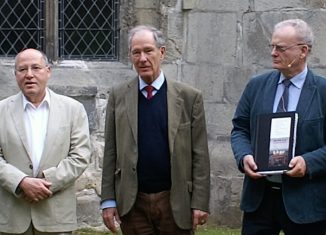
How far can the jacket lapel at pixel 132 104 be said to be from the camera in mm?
5812

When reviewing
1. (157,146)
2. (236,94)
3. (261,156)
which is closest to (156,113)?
(157,146)

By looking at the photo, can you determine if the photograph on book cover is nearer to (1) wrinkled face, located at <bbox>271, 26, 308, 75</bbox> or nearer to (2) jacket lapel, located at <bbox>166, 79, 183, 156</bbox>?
(1) wrinkled face, located at <bbox>271, 26, 308, 75</bbox>

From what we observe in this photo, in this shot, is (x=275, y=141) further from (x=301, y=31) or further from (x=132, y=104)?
(x=132, y=104)

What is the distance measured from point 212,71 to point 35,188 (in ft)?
11.5

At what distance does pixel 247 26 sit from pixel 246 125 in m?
3.19

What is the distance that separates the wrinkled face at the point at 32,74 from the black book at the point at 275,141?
134 cm

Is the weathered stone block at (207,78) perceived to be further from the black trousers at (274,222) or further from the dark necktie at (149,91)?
the black trousers at (274,222)

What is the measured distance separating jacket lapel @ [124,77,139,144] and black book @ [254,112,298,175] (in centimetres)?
72

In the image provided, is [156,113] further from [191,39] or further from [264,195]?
[191,39]

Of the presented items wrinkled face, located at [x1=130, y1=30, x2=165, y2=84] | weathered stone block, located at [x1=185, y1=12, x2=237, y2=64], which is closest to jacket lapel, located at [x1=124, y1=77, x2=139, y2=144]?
wrinkled face, located at [x1=130, y1=30, x2=165, y2=84]

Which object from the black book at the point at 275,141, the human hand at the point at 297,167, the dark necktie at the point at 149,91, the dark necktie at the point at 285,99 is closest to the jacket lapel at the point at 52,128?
the dark necktie at the point at 149,91

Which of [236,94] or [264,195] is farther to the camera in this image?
[236,94]

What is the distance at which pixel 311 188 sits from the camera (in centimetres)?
558

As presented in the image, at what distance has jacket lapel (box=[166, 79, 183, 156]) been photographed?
5.79 metres
